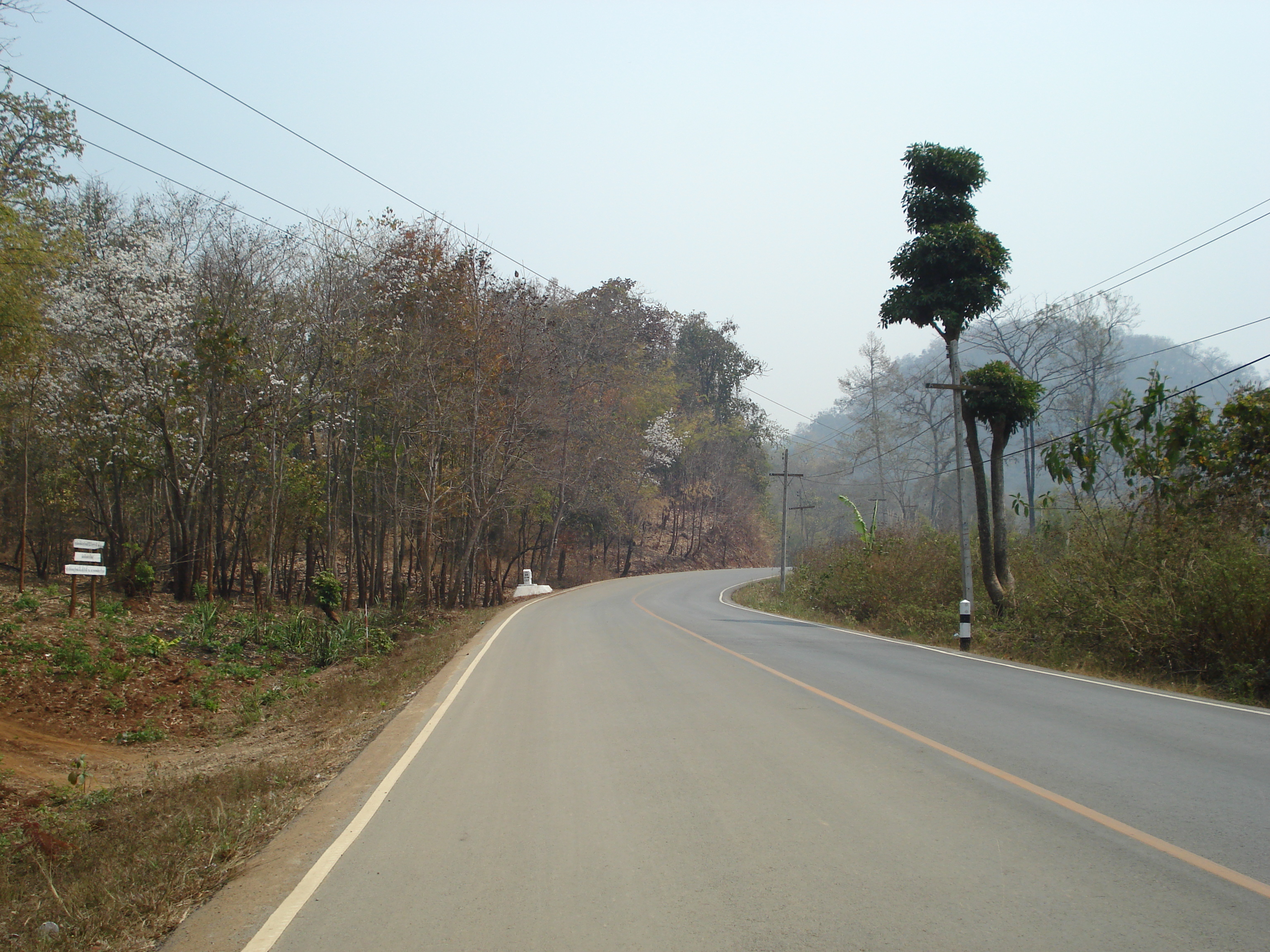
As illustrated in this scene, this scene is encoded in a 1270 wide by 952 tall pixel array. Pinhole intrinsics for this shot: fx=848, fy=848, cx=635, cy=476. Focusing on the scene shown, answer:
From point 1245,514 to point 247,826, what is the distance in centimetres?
1560

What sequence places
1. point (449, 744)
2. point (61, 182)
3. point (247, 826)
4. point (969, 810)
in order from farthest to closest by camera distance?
point (61, 182) → point (449, 744) → point (247, 826) → point (969, 810)

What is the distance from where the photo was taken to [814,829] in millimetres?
5078

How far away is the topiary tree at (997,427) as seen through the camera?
2102cm

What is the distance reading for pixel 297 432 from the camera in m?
26.9

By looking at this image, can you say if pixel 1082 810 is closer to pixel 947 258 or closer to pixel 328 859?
pixel 328 859

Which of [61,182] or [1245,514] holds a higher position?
[61,182]

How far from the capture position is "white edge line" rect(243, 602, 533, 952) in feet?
12.8

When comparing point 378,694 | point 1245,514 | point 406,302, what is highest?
point 406,302

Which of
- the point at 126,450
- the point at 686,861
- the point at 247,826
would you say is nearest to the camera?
the point at 686,861

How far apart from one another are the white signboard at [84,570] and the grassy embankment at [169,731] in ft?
4.52

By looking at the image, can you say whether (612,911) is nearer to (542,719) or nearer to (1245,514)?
(542,719)

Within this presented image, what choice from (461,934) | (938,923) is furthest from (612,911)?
(938,923)

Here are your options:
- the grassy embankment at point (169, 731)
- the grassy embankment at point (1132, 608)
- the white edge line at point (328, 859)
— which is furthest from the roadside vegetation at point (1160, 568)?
the grassy embankment at point (169, 731)

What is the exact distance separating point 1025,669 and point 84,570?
1629 cm
